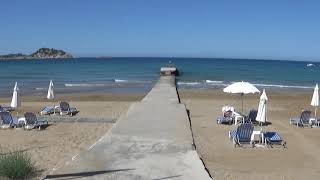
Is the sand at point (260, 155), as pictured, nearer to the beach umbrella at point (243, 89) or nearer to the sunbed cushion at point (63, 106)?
the beach umbrella at point (243, 89)

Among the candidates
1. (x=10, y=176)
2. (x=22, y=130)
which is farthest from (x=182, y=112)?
(x=10, y=176)

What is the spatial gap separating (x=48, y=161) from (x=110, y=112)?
35.2ft

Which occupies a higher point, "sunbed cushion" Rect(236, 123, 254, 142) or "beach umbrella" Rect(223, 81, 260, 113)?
"beach umbrella" Rect(223, 81, 260, 113)

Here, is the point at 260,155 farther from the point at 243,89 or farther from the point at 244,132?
the point at 243,89

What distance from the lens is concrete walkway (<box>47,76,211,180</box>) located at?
31.0ft

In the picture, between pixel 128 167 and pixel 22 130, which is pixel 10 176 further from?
pixel 22 130

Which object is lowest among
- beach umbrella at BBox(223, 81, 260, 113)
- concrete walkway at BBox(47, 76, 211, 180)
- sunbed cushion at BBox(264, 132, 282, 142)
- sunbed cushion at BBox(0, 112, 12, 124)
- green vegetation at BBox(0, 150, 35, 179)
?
sunbed cushion at BBox(264, 132, 282, 142)

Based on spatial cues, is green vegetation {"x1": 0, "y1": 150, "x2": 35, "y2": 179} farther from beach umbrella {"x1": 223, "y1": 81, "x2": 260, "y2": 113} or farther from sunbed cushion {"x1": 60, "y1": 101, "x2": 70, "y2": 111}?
sunbed cushion {"x1": 60, "y1": 101, "x2": 70, "y2": 111}

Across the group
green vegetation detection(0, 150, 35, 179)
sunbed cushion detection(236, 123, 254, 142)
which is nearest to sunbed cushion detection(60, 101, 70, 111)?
sunbed cushion detection(236, 123, 254, 142)

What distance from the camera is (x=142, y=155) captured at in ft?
36.5

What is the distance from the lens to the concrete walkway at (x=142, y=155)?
372 inches

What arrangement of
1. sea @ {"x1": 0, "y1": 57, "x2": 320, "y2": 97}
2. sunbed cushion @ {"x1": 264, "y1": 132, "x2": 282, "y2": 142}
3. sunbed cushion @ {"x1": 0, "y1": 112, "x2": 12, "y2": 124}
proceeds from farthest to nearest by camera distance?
sea @ {"x1": 0, "y1": 57, "x2": 320, "y2": 97}, sunbed cushion @ {"x1": 0, "y1": 112, "x2": 12, "y2": 124}, sunbed cushion @ {"x1": 264, "y1": 132, "x2": 282, "y2": 142}

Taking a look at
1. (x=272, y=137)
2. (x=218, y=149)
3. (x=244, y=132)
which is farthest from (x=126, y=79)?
(x=218, y=149)

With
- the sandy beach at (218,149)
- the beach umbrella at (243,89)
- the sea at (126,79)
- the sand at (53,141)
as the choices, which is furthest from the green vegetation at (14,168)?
the sea at (126,79)
